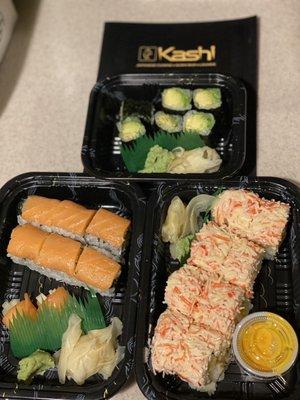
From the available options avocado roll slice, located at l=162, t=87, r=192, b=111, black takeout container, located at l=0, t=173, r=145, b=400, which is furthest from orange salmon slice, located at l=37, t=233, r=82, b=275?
avocado roll slice, located at l=162, t=87, r=192, b=111

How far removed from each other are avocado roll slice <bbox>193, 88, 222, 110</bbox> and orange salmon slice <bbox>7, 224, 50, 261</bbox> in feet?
2.61

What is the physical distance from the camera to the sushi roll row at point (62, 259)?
1688mm

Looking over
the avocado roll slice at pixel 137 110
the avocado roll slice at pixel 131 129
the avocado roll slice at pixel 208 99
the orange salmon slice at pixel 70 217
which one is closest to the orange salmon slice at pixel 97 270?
the orange salmon slice at pixel 70 217

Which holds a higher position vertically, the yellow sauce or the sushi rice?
the sushi rice

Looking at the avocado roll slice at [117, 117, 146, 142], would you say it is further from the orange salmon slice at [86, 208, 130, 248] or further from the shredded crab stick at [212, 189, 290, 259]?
the shredded crab stick at [212, 189, 290, 259]

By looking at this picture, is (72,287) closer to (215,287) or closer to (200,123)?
(215,287)

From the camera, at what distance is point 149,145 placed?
2.01 m

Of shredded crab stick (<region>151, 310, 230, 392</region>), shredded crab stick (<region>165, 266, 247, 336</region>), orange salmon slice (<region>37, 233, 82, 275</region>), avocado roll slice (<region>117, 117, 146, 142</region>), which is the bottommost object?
shredded crab stick (<region>151, 310, 230, 392</region>)

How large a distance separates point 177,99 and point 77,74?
52 cm

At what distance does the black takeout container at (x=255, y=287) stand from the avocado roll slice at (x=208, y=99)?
443 mm

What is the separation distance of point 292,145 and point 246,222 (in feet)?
1.57

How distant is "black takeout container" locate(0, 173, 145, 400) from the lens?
1514 millimetres

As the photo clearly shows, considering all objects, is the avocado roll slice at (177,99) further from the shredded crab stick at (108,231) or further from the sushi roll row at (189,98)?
the shredded crab stick at (108,231)

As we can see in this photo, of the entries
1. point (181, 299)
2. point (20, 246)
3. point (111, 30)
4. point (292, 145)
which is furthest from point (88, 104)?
point (181, 299)
